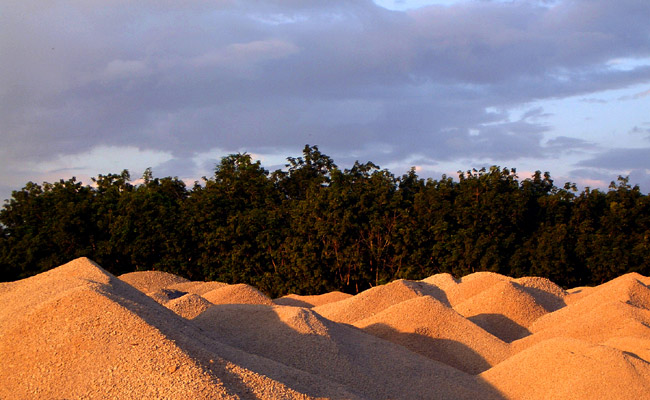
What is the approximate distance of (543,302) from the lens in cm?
1074

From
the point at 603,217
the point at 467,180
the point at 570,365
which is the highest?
the point at 467,180

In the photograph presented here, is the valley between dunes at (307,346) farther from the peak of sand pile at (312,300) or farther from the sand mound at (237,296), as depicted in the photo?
the peak of sand pile at (312,300)

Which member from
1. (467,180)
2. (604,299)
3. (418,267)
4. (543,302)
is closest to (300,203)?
(418,267)

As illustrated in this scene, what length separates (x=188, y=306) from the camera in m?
8.26

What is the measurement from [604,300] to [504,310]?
5.37 ft

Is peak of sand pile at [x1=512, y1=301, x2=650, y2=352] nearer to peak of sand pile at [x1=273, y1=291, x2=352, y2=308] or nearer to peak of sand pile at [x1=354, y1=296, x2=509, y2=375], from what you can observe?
peak of sand pile at [x1=354, y1=296, x2=509, y2=375]

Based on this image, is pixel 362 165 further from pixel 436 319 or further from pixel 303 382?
pixel 303 382

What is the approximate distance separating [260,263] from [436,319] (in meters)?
6.65

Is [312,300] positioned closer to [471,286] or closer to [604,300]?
[471,286]

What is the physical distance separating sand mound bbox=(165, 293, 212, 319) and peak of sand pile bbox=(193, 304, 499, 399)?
2.19 feet

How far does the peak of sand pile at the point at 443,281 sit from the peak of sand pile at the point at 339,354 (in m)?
4.65

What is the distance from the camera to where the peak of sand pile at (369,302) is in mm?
9641

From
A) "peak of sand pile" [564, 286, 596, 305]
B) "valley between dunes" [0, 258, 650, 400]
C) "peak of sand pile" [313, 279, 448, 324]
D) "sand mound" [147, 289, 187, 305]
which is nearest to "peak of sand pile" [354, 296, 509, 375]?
"valley between dunes" [0, 258, 650, 400]

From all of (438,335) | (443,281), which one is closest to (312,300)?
(443,281)
